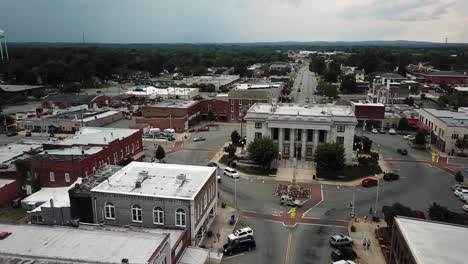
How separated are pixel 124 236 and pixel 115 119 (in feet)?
199

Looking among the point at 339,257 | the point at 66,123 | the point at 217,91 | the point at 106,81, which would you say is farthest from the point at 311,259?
the point at 106,81

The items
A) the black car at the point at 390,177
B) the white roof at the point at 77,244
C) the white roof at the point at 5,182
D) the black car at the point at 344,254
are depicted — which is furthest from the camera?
the black car at the point at 390,177

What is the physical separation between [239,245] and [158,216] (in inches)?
273

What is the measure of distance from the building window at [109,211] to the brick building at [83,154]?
38.6 feet

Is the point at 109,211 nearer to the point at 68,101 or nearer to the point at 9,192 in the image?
the point at 9,192

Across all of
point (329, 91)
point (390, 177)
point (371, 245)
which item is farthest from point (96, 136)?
point (329, 91)

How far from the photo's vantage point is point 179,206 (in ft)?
94.3

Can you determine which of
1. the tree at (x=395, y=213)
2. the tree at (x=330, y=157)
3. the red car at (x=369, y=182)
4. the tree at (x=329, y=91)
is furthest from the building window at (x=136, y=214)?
the tree at (x=329, y=91)

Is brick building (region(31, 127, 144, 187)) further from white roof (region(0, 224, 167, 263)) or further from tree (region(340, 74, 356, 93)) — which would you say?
tree (region(340, 74, 356, 93))

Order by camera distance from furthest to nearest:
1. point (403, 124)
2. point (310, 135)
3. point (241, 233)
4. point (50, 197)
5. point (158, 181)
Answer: point (403, 124)
point (310, 135)
point (50, 197)
point (158, 181)
point (241, 233)

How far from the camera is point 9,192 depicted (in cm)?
3928

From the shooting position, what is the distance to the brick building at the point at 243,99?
80.5 meters

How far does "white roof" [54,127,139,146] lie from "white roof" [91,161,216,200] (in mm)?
13698

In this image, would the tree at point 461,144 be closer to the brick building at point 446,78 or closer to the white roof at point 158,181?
the white roof at point 158,181
